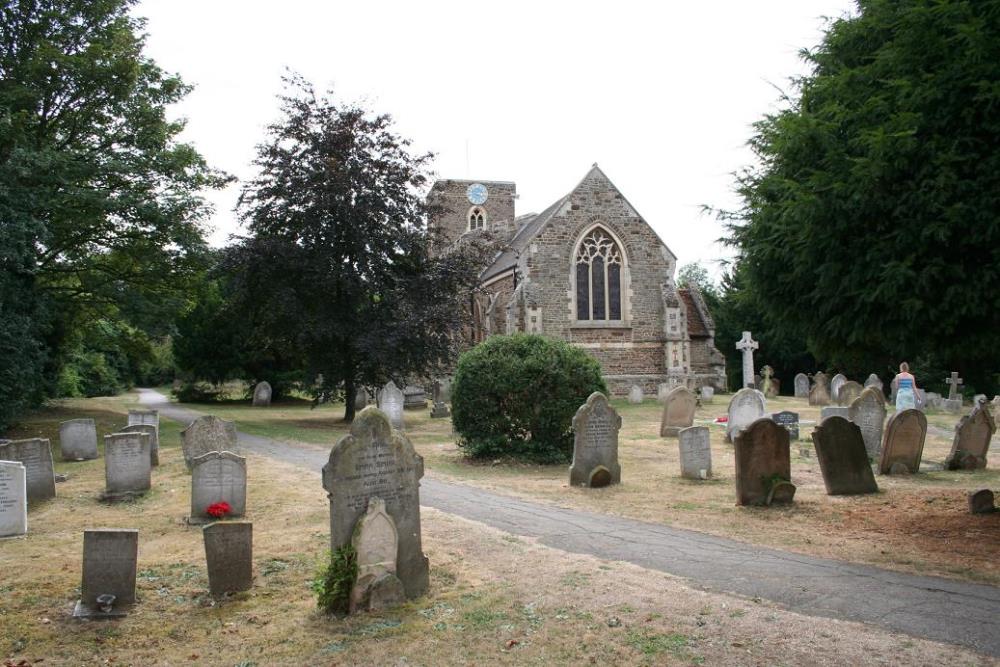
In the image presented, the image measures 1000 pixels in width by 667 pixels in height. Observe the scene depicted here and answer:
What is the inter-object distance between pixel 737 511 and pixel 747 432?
1.02m

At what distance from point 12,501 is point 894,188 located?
1027cm

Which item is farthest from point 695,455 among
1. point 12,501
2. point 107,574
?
point 12,501

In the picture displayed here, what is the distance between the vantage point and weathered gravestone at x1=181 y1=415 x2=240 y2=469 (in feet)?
42.1

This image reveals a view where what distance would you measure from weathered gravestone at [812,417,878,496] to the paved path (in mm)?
3163

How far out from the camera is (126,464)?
36.4 ft

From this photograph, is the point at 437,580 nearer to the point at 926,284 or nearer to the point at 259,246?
the point at 926,284

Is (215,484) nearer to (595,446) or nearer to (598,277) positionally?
(595,446)

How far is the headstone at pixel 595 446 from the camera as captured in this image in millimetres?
11391

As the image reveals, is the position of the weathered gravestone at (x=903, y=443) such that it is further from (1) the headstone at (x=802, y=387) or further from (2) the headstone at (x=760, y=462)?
(1) the headstone at (x=802, y=387)

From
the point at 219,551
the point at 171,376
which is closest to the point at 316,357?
the point at 219,551

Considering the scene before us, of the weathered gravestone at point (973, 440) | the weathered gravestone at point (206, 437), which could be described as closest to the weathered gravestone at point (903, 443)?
the weathered gravestone at point (973, 440)

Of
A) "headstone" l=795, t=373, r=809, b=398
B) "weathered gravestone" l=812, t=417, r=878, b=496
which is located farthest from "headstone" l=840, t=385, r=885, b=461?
"headstone" l=795, t=373, r=809, b=398

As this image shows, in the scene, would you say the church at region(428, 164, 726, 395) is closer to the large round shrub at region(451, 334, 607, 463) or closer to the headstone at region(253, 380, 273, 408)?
the headstone at region(253, 380, 273, 408)

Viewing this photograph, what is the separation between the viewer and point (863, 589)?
5859 mm
